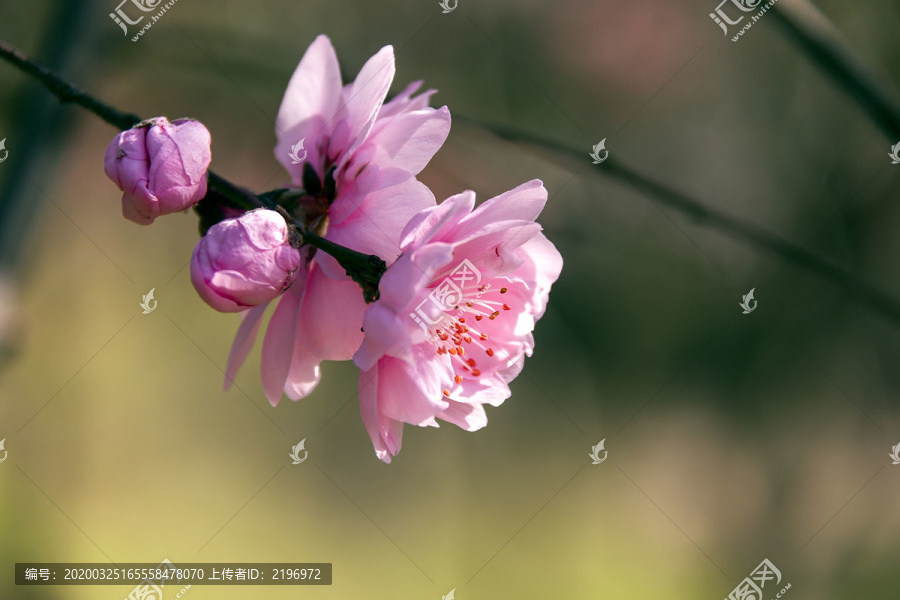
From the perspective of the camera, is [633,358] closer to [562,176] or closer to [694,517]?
[694,517]

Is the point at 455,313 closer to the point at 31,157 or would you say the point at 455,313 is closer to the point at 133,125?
the point at 133,125

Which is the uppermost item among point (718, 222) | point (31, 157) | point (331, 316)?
point (718, 222)

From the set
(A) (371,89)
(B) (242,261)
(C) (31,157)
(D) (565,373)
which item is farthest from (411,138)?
(D) (565,373)

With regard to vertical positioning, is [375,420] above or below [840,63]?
below

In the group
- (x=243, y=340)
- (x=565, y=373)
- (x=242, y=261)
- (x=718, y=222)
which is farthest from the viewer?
(x=565, y=373)

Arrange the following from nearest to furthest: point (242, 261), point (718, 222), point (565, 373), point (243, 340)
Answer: point (242, 261) < point (243, 340) < point (718, 222) < point (565, 373)

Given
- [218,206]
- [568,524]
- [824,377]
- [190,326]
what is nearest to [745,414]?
[824,377]

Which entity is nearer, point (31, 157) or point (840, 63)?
point (840, 63)

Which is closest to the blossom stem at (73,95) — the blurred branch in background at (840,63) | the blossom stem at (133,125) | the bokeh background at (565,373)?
the blossom stem at (133,125)

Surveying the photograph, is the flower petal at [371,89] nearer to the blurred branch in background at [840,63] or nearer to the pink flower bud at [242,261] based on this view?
the pink flower bud at [242,261]
